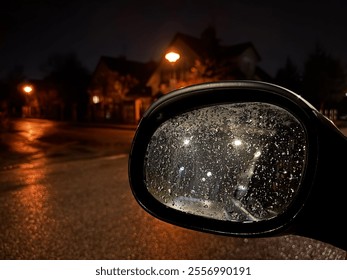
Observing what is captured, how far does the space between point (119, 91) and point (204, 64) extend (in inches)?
475

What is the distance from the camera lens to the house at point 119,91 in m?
36.3

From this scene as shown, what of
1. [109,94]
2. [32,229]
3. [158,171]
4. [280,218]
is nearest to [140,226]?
[32,229]

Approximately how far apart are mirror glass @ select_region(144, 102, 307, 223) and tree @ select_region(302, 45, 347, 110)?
95.4 ft

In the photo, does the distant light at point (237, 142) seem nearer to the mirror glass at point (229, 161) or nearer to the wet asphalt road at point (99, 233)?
the mirror glass at point (229, 161)

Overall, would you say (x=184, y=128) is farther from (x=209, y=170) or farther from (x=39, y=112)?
(x=39, y=112)

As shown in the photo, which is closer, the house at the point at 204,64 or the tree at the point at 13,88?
the house at the point at 204,64

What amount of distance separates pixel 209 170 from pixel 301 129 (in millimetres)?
368

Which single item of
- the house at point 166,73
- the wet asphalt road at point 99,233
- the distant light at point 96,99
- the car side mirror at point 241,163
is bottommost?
the wet asphalt road at point 99,233

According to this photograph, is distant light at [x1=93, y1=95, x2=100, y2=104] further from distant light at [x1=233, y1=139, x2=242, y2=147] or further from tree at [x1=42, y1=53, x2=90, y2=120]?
distant light at [x1=233, y1=139, x2=242, y2=147]

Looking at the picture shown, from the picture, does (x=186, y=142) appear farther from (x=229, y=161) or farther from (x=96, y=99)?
(x=96, y=99)

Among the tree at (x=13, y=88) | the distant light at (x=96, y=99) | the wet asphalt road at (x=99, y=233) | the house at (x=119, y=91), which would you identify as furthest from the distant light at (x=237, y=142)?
the tree at (x=13, y=88)

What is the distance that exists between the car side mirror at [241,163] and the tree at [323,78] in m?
29.1

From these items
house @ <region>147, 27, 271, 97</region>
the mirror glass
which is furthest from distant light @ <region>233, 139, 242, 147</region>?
house @ <region>147, 27, 271, 97</region>

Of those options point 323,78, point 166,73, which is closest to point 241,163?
point 323,78
